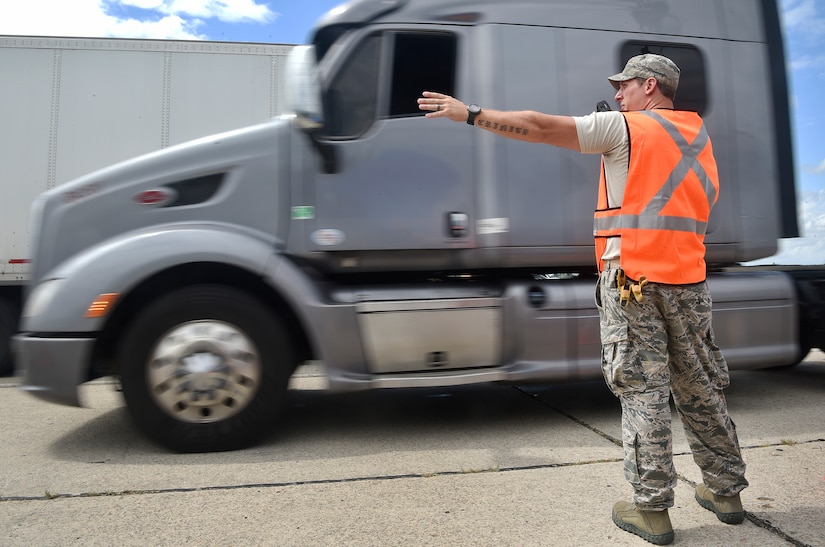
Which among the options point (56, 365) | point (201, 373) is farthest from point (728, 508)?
point (56, 365)

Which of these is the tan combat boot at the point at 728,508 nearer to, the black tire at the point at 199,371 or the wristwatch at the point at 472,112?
the wristwatch at the point at 472,112

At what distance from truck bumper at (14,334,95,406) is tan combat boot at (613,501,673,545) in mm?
2906

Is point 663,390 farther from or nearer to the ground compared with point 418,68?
nearer to the ground

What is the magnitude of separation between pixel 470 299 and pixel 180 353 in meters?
1.76

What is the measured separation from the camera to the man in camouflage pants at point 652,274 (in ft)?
7.95

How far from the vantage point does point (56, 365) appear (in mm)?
3533

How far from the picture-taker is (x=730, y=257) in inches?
176

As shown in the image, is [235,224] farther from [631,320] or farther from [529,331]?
[631,320]

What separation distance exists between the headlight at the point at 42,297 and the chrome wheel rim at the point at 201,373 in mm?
644

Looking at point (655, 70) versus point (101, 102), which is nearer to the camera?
point (655, 70)

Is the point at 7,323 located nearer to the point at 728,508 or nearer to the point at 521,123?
the point at 521,123

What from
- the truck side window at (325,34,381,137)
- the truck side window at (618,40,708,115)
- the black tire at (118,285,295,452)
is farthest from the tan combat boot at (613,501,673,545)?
the truck side window at (618,40,708,115)

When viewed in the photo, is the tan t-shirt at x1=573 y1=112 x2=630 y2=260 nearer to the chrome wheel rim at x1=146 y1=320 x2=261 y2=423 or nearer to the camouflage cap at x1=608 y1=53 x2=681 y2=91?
the camouflage cap at x1=608 y1=53 x2=681 y2=91

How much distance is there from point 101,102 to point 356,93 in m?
3.69
